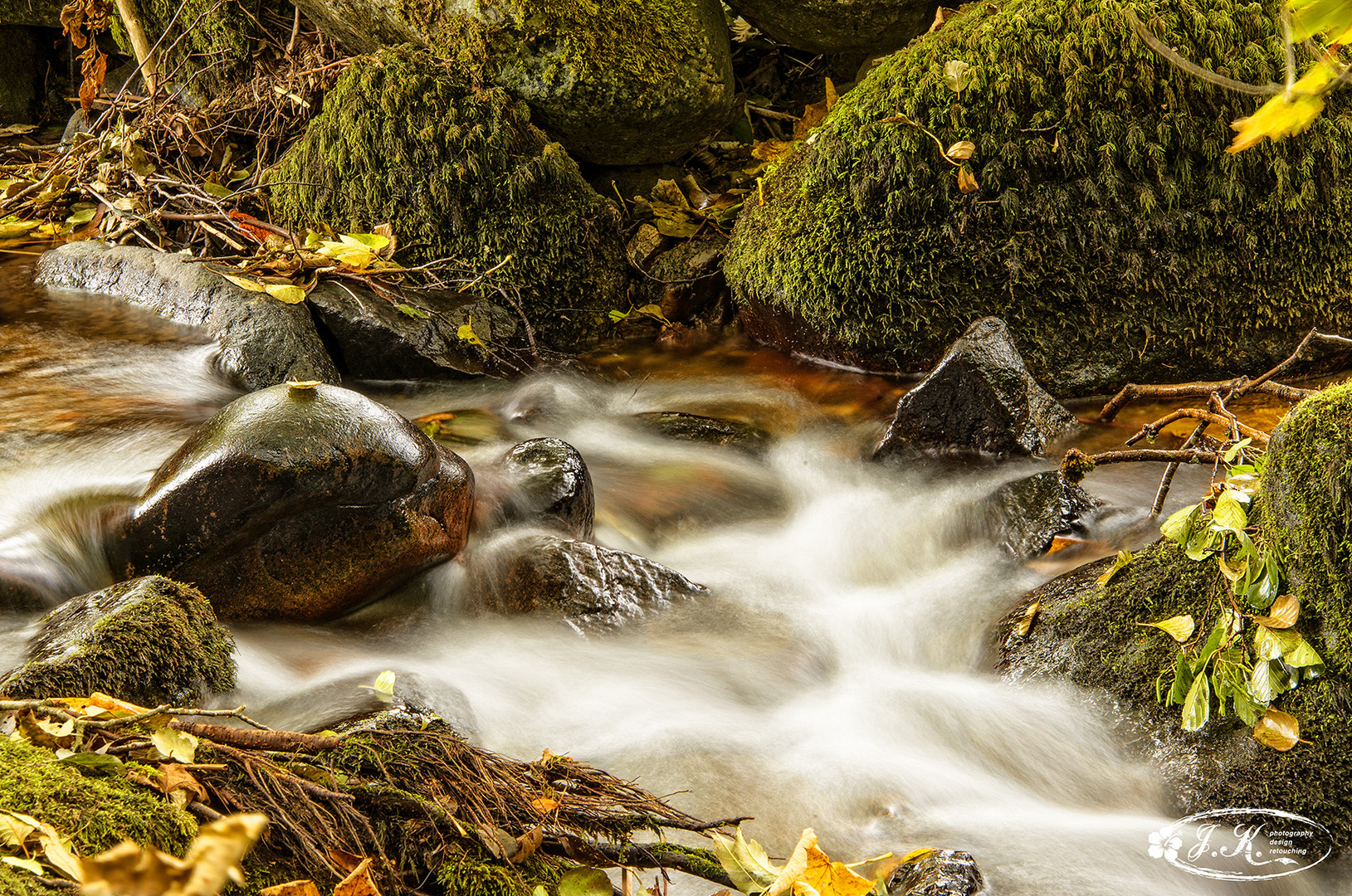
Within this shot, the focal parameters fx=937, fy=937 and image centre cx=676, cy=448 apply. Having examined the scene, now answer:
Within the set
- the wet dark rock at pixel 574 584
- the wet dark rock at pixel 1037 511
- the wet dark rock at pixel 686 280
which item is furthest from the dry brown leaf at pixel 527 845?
the wet dark rock at pixel 686 280

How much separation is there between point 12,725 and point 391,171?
4.22 metres

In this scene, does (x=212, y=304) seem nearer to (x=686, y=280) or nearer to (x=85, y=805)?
(x=686, y=280)

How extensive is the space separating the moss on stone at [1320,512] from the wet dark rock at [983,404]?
71.0 inches

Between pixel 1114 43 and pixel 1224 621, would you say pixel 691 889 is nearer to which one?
pixel 1224 621

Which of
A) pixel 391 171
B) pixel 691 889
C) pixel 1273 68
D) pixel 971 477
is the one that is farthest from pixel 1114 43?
pixel 691 889

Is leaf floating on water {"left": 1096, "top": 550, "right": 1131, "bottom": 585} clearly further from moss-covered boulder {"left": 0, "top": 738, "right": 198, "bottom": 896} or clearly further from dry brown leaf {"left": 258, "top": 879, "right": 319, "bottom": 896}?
moss-covered boulder {"left": 0, "top": 738, "right": 198, "bottom": 896}

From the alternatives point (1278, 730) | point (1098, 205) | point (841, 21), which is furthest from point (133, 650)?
point (841, 21)

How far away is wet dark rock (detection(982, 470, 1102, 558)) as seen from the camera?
3.58m

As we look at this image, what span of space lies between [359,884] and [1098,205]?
4532 mm

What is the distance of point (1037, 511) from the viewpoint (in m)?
3.63

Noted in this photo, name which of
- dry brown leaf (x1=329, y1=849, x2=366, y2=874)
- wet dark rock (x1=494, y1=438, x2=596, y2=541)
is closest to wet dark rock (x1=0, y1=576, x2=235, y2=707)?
dry brown leaf (x1=329, y1=849, x2=366, y2=874)

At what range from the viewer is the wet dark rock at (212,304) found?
4.64 metres

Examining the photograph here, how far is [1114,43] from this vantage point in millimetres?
4629

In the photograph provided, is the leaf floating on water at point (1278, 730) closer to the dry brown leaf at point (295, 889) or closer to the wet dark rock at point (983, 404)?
the wet dark rock at point (983, 404)
